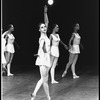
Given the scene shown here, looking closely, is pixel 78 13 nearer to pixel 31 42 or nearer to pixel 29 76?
pixel 31 42

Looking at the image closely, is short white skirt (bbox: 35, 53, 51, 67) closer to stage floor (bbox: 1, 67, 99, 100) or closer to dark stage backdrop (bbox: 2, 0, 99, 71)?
stage floor (bbox: 1, 67, 99, 100)

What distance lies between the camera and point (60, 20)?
49.0 feet

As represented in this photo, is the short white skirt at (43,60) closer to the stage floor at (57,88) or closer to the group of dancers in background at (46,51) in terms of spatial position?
the group of dancers in background at (46,51)

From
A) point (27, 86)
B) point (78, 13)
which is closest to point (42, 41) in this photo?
point (27, 86)

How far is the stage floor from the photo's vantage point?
6.98 m

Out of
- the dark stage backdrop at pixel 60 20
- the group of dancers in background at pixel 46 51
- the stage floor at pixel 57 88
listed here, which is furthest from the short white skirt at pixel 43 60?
the dark stage backdrop at pixel 60 20

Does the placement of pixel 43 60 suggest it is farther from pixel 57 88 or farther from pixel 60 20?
pixel 60 20

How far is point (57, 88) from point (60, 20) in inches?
289

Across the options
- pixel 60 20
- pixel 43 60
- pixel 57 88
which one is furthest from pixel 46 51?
pixel 60 20

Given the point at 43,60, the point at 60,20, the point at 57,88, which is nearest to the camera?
the point at 43,60

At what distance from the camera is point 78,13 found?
1462 centimetres

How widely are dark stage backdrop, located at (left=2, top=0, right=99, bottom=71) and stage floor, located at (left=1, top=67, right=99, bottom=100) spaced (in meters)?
4.46

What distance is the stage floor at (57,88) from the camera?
275 inches

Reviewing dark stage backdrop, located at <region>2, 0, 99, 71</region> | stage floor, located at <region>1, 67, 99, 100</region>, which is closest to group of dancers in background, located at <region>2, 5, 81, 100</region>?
stage floor, located at <region>1, 67, 99, 100</region>
